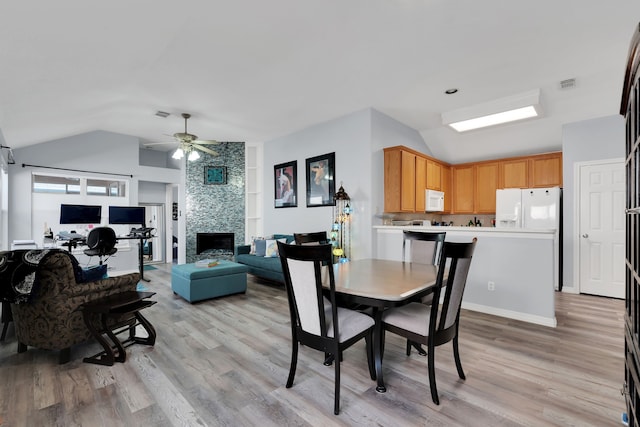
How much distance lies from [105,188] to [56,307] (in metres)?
4.86

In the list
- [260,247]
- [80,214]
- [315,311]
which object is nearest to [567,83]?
[315,311]

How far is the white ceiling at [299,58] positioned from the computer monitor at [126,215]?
1.77 m

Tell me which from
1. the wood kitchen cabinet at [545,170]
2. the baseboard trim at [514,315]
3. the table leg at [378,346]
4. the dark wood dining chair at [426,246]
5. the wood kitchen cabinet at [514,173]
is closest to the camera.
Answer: the table leg at [378,346]

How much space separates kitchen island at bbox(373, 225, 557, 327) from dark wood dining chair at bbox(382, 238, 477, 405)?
1.73 meters

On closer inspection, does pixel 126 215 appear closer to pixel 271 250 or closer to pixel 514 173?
pixel 271 250

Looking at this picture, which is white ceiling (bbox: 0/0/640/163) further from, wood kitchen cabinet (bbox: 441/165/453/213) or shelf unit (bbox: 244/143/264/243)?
shelf unit (bbox: 244/143/264/243)

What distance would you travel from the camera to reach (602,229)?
4.30m

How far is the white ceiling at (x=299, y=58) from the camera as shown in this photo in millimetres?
2195

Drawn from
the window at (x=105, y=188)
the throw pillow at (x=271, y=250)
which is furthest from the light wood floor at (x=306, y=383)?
the window at (x=105, y=188)

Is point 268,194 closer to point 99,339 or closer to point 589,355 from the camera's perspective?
point 99,339

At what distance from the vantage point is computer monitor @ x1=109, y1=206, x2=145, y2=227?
5957mm

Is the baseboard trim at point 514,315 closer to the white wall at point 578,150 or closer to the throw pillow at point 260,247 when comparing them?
the white wall at point 578,150

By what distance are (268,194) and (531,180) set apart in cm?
507

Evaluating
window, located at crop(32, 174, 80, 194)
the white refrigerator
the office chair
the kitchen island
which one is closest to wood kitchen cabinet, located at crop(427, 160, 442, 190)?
the white refrigerator
